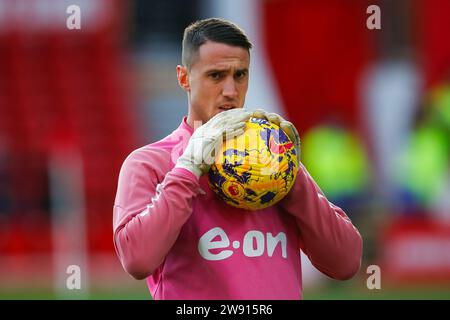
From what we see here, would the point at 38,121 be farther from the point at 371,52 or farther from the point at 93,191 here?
the point at 371,52

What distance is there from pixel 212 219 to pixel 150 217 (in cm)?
30

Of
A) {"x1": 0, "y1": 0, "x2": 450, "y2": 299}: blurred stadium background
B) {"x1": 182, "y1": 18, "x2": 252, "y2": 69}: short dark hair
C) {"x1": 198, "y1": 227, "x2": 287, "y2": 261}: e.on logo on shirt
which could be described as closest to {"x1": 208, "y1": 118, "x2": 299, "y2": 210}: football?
{"x1": 198, "y1": 227, "x2": 287, "y2": 261}: e.on logo on shirt

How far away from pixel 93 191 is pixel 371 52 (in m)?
6.00

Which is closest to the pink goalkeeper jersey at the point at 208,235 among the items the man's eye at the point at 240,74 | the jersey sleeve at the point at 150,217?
the jersey sleeve at the point at 150,217

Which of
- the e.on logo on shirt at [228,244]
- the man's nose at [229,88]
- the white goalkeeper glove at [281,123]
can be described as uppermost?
the man's nose at [229,88]

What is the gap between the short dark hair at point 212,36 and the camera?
4.13 metres

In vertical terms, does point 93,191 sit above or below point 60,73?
below

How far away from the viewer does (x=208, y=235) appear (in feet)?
13.2

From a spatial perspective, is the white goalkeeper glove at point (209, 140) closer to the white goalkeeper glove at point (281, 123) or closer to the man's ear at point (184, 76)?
the white goalkeeper glove at point (281, 123)

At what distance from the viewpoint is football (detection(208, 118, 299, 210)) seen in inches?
155

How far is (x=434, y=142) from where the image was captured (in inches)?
592

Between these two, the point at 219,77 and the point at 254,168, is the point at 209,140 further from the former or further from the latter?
the point at 219,77
